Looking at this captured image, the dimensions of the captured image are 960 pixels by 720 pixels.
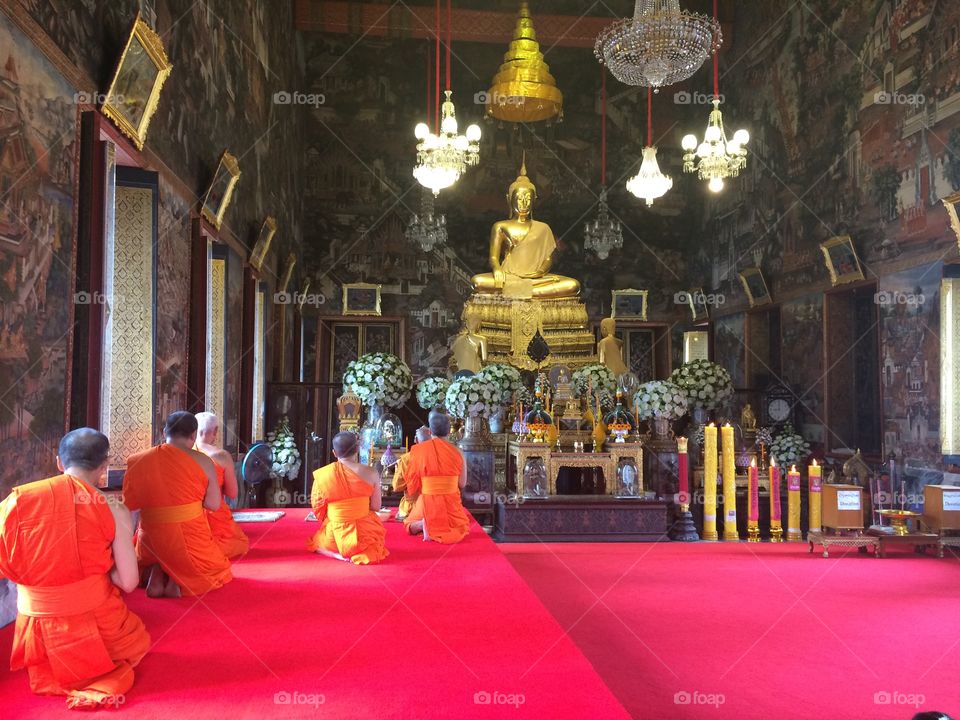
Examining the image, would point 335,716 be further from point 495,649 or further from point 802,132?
point 802,132

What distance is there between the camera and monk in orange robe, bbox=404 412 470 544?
19.6 feet

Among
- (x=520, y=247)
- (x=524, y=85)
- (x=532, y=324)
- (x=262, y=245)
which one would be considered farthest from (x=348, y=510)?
(x=524, y=85)

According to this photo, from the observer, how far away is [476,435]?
8227 millimetres

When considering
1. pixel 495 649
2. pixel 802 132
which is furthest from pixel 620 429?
pixel 802 132

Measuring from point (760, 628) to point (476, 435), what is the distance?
412cm

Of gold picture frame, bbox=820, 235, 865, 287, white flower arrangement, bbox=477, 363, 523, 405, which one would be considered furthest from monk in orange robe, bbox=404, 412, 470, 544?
gold picture frame, bbox=820, 235, 865, 287

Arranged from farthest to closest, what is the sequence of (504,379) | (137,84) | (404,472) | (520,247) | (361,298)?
(361,298) → (520,247) → (504,379) → (404,472) → (137,84)

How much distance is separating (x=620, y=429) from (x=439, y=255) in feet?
26.4

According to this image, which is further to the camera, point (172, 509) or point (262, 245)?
point (262, 245)

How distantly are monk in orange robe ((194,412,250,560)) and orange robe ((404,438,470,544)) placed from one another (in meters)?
1.35

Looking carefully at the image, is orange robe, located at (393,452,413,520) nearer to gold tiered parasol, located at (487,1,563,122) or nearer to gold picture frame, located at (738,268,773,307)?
gold tiered parasol, located at (487,1,563,122)

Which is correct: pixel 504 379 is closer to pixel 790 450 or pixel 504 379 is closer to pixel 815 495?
pixel 815 495

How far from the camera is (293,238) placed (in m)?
13.6

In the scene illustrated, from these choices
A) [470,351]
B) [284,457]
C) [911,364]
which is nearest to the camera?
[911,364]
